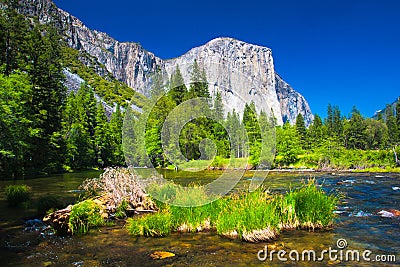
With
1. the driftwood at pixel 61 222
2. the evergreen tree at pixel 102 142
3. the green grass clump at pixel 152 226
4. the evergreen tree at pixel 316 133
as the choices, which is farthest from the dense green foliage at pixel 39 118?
the evergreen tree at pixel 316 133

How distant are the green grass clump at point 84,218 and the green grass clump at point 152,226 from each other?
1.65m

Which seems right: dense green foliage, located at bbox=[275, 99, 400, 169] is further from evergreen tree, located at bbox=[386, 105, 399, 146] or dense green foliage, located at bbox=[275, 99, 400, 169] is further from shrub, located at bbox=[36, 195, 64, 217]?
shrub, located at bbox=[36, 195, 64, 217]

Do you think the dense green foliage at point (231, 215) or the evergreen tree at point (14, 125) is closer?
the dense green foliage at point (231, 215)

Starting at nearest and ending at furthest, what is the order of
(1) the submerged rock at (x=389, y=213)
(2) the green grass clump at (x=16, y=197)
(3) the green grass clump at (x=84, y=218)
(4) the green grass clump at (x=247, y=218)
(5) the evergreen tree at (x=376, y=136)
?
(4) the green grass clump at (x=247, y=218), (3) the green grass clump at (x=84, y=218), (1) the submerged rock at (x=389, y=213), (2) the green grass clump at (x=16, y=197), (5) the evergreen tree at (x=376, y=136)

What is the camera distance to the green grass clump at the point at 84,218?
31.0 ft

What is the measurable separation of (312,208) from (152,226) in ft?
16.1

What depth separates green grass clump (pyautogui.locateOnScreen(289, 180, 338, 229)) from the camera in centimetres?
918

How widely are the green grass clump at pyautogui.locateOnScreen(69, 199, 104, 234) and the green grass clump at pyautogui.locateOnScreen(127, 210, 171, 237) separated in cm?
165

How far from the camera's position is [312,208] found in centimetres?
921

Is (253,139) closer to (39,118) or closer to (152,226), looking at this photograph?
(39,118)

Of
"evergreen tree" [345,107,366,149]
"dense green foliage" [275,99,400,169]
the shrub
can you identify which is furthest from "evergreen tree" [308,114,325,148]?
the shrub

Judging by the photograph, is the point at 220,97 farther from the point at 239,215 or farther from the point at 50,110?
the point at 50,110

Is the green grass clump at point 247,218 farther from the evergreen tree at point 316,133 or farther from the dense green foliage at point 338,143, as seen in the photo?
the evergreen tree at point 316,133

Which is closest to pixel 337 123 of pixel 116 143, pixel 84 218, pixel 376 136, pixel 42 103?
pixel 376 136
